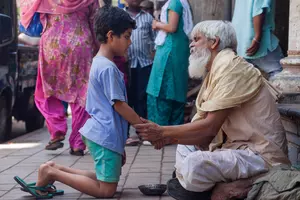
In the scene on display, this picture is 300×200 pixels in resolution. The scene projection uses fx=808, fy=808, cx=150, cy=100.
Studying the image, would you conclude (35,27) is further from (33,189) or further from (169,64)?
(33,189)

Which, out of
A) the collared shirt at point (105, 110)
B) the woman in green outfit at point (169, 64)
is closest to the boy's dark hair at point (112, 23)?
the collared shirt at point (105, 110)

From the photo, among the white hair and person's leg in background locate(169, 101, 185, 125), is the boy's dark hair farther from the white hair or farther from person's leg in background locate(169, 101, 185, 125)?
person's leg in background locate(169, 101, 185, 125)

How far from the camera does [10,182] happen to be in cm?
670

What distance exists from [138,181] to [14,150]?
9.58 ft

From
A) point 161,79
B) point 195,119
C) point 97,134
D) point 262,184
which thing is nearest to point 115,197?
point 97,134

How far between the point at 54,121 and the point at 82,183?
8.53ft

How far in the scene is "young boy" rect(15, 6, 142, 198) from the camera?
18.6 ft

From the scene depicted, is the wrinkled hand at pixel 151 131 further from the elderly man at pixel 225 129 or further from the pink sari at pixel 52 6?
the pink sari at pixel 52 6

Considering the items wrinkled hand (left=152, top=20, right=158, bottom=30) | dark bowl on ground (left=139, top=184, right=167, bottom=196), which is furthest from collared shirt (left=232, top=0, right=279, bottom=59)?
dark bowl on ground (left=139, top=184, right=167, bottom=196)

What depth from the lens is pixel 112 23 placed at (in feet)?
19.3

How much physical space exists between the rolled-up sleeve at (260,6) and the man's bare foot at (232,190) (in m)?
2.72

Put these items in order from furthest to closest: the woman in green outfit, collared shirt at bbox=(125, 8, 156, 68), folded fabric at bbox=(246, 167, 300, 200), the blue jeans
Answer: collared shirt at bbox=(125, 8, 156, 68), the woman in green outfit, the blue jeans, folded fabric at bbox=(246, 167, 300, 200)

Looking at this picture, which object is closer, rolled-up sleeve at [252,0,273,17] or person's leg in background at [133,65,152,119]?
rolled-up sleeve at [252,0,273,17]

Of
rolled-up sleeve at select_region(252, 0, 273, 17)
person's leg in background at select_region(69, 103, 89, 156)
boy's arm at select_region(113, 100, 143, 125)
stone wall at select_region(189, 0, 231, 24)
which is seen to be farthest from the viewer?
stone wall at select_region(189, 0, 231, 24)
